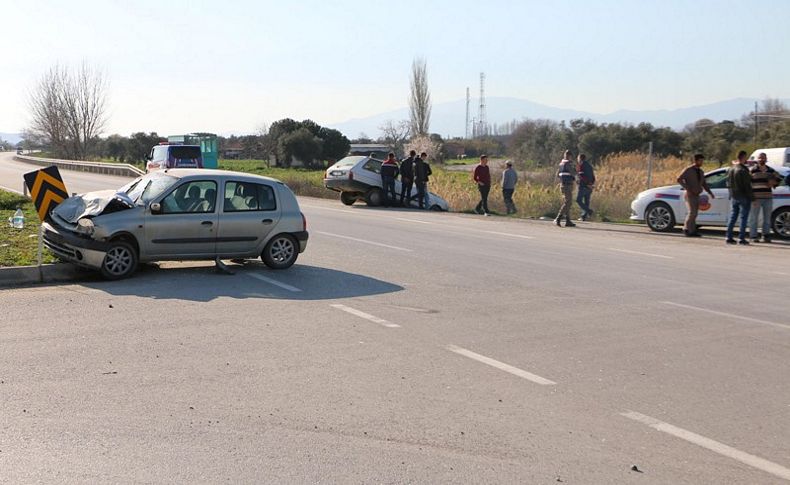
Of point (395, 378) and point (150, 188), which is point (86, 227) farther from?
point (395, 378)

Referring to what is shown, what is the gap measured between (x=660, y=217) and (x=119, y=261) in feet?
45.8

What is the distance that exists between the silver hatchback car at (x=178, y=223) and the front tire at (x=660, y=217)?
11.1 meters

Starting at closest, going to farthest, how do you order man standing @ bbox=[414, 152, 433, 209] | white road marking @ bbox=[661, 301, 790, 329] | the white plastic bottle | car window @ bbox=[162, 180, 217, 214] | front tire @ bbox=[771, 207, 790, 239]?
white road marking @ bbox=[661, 301, 790, 329]
car window @ bbox=[162, 180, 217, 214]
the white plastic bottle
front tire @ bbox=[771, 207, 790, 239]
man standing @ bbox=[414, 152, 433, 209]

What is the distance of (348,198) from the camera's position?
30.5 m

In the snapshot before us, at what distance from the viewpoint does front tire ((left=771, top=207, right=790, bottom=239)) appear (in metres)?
18.7

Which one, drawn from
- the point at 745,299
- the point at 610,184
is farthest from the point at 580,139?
the point at 745,299

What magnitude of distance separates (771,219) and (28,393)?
55.3 ft

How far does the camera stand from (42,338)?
8.17m

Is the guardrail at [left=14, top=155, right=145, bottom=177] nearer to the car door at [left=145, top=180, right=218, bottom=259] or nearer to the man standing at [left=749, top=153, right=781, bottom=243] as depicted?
the man standing at [left=749, top=153, right=781, bottom=243]

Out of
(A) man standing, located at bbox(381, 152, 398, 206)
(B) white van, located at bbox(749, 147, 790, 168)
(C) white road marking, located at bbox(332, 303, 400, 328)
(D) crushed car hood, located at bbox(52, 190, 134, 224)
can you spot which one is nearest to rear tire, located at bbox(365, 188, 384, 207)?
(A) man standing, located at bbox(381, 152, 398, 206)

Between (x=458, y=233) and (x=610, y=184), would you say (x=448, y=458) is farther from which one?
(x=610, y=184)

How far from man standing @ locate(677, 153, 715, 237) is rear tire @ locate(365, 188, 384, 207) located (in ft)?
39.6

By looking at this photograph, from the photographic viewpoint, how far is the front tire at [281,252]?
12.9 m

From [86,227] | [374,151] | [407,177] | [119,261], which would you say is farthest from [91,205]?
[374,151]
